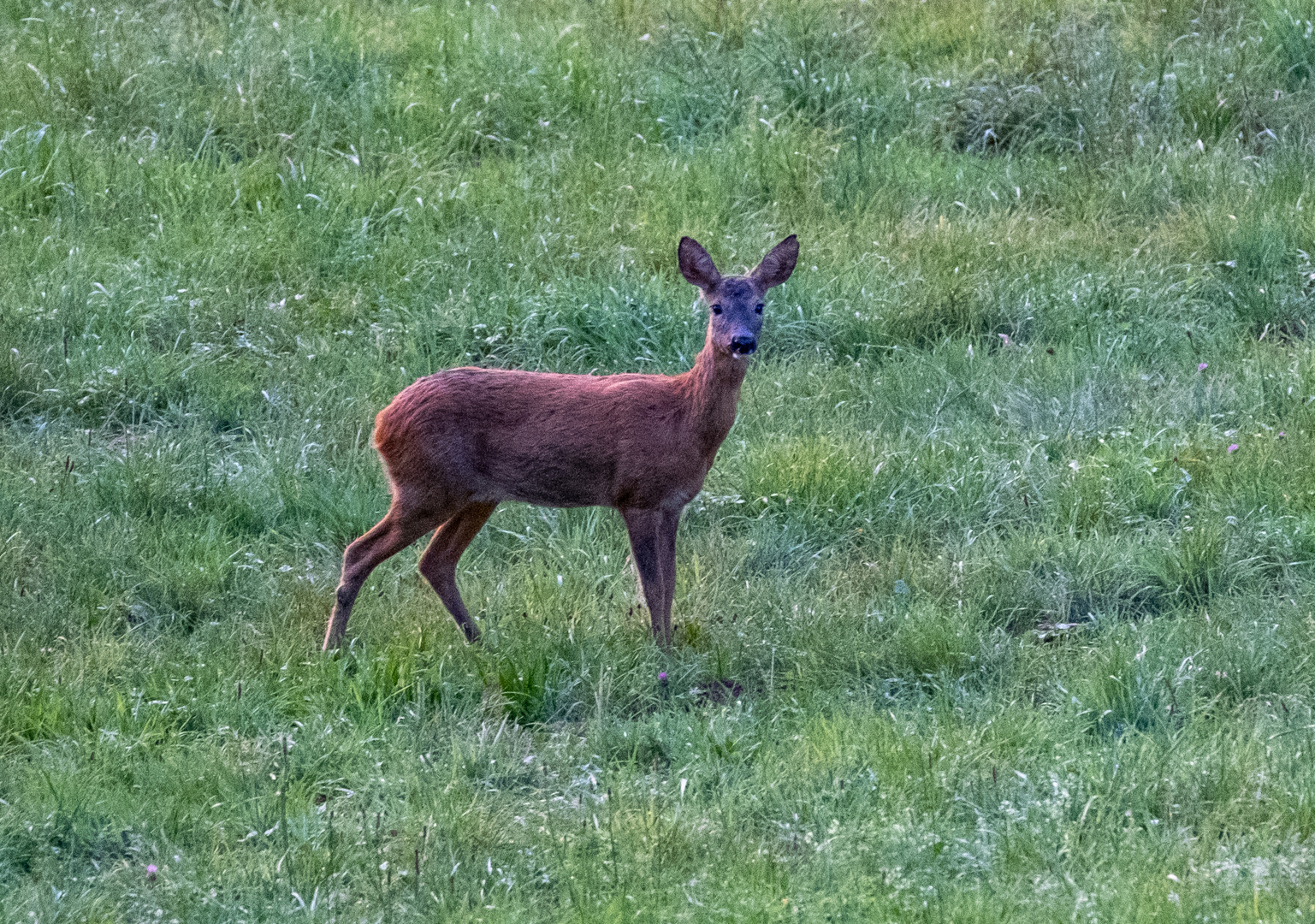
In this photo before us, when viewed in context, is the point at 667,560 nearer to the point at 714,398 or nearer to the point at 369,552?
the point at 714,398

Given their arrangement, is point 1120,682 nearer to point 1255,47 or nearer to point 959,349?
point 959,349

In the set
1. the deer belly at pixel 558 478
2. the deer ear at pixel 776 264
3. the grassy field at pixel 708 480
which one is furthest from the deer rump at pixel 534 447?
the deer ear at pixel 776 264

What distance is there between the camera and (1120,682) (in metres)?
4.49

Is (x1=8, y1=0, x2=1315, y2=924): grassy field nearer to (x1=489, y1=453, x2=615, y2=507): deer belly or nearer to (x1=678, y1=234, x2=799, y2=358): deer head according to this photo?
(x1=489, y1=453, x2=615, y2=507): deer belly

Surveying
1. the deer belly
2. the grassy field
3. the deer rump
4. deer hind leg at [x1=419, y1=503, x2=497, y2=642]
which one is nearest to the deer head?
the deer rump

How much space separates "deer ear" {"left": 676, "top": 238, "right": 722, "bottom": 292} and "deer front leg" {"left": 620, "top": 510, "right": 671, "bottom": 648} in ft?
2.69

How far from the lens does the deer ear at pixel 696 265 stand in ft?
17.2

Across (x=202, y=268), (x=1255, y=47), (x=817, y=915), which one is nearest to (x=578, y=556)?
(x=817, y=915)

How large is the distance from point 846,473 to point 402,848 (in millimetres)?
2728

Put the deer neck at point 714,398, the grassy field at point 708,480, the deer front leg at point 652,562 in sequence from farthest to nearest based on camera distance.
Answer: the deer neck at point 714,398, the deer front leg at point 652,562, the grassy field at point 708,480

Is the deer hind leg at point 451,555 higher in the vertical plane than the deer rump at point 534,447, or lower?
lower

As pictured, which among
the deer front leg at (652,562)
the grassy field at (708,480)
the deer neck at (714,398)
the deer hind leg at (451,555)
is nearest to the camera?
the grassy field at (708,480)

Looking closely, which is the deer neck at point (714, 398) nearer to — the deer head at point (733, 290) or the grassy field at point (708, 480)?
the deer head at point (733, 290)

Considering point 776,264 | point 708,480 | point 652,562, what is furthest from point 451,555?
point 776,264
